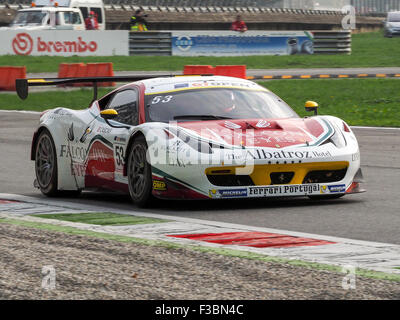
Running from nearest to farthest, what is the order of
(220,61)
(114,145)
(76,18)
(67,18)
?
(114,145), (220,61), (67,18), (76,18)

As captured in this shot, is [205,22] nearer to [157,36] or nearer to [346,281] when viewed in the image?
[157,36]

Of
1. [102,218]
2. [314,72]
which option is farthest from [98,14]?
[102,218]

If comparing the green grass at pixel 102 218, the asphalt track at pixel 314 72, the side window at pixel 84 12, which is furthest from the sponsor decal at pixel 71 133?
the side window at pixel 84 12

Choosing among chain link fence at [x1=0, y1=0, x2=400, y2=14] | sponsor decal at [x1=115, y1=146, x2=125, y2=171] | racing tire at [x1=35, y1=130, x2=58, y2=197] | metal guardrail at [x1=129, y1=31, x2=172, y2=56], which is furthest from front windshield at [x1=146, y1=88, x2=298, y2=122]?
chain link fence at [x1=0, y1=0, x2=400, y2=14]

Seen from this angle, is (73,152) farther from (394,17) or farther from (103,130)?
(394,17)

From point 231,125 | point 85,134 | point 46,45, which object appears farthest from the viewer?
point 46,45

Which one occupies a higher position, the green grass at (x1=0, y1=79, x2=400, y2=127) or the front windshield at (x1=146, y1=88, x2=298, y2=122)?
the green grass at (x1=0, y1=79, x2=400, y2=127)

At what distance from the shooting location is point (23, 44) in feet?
119

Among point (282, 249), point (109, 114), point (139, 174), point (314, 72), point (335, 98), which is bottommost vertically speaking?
point (282, 249)

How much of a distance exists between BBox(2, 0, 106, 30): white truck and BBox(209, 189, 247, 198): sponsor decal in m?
28.5

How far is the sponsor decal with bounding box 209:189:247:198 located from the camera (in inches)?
359

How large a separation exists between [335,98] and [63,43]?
1592 cm

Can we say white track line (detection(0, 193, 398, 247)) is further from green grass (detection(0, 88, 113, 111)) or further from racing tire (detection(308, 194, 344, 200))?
green grass (detection(0, 88, 113, 111))

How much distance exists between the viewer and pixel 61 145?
35.4 ft
